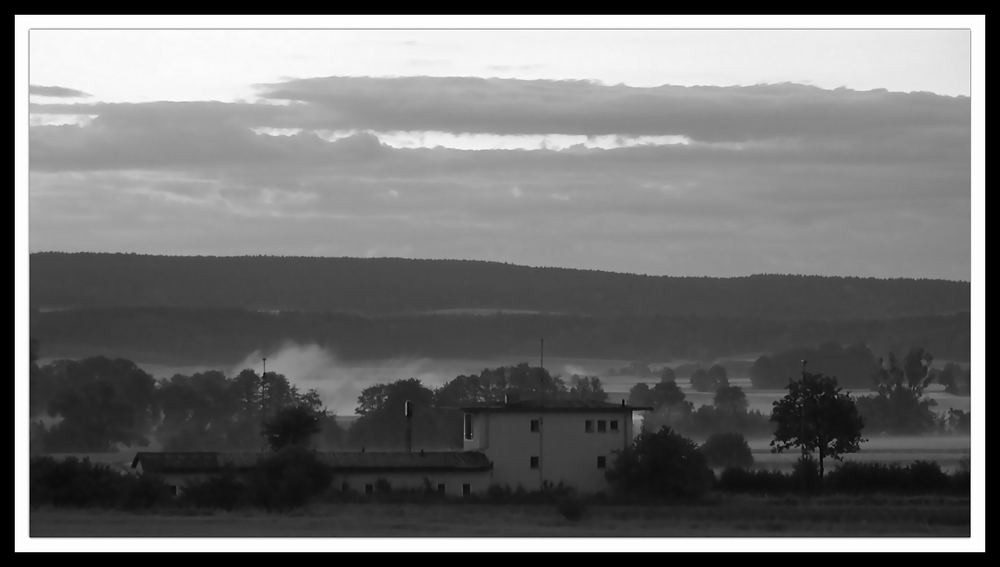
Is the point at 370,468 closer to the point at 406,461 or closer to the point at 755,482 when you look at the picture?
the point at 406,461

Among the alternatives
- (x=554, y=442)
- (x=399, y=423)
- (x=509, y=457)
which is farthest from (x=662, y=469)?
(x=399, y=423)

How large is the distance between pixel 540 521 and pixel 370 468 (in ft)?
33.7

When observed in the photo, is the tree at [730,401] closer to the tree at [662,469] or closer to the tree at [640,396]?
the tree at [640,396]

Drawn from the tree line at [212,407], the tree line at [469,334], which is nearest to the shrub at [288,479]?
the tree line at [212,407]

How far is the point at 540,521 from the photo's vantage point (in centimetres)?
5069

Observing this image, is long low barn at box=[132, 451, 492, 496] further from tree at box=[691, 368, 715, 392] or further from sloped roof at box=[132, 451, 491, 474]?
tree at box=[691, 368, 715, 392]

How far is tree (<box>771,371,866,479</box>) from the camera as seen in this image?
70812 mm

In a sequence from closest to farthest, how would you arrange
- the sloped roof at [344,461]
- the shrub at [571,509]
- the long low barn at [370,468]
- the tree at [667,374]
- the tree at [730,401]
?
1. the shrub at [571,509]
2. the long low barn at [370,468]
3. the sloped roof at [344,461]
4. the tree at [730,401]
5. the tree at [667,374]

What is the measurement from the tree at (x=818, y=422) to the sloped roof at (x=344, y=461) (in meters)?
16.2

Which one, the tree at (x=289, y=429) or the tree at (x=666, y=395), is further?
the tree at (x=666, y=395)

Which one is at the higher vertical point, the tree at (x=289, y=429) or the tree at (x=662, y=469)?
the tree at (x=289, y=429)

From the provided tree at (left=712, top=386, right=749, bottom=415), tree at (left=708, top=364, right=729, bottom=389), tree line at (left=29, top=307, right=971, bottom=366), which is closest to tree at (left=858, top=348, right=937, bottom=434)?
tree at (left=712, top=386, right=749, bottom=415)

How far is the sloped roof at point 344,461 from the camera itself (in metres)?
57.8

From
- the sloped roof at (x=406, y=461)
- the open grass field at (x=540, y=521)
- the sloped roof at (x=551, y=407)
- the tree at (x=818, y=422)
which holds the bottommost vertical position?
the open grass field at (x=540, y=521)
